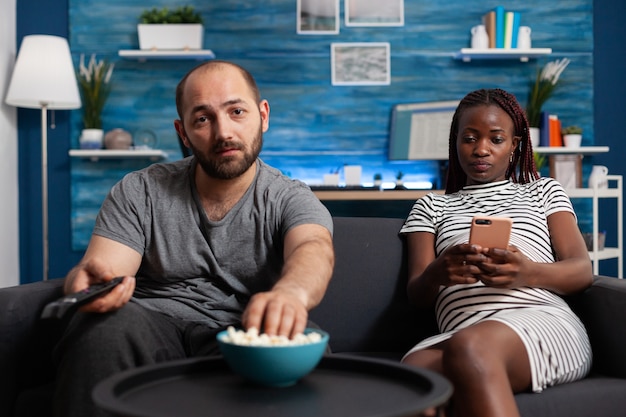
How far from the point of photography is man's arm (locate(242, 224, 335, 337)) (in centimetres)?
111

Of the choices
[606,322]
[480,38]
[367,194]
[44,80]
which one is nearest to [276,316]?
[606,322]

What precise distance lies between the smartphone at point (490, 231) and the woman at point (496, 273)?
2cm

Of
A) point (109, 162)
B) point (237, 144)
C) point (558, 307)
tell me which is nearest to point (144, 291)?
point (237, 144)

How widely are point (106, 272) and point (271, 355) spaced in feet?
1.82

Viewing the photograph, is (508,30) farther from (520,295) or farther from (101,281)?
(101,281)

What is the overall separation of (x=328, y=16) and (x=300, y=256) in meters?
3.12

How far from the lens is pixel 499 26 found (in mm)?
4203

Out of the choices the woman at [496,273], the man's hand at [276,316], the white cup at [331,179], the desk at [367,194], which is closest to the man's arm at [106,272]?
the man's hand at [276,316]

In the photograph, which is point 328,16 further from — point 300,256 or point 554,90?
point 300,256

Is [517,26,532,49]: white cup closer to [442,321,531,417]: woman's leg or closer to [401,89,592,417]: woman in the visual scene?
[401,89,592,417]: woman

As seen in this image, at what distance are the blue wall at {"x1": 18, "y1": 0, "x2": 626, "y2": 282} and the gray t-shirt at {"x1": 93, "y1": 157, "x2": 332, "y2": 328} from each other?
261 cm

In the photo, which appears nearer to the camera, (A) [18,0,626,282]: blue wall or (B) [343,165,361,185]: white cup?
(B) [343,165,361,185]: white cup

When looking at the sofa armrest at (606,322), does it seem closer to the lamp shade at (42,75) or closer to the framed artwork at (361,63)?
the framed artwork at (361,63)

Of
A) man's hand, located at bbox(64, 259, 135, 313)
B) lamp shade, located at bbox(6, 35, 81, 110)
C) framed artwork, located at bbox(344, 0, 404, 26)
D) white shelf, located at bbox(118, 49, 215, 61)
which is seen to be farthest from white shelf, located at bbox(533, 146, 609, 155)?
man's hand, located at bbox(64, 259, 135, 313)
